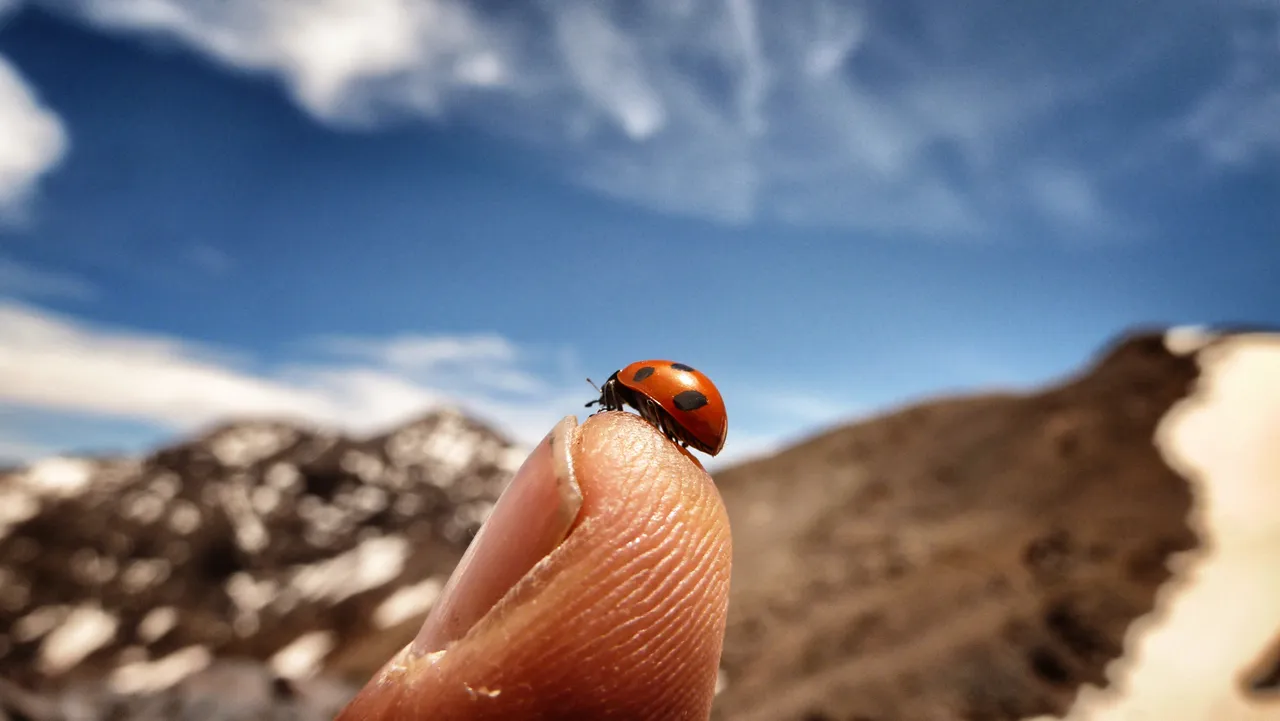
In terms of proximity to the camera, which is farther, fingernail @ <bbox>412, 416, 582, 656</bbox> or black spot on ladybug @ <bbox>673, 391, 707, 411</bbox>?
black spot on ladybug @ <bbox>673, 391, 707, 411</bbox>

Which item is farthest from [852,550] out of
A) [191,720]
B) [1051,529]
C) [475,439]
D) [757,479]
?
[475,439]

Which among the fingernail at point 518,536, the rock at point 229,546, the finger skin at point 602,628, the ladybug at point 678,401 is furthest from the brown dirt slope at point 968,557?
the rock at point 229,546

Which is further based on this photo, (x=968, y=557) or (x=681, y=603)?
(x=968, y=557)

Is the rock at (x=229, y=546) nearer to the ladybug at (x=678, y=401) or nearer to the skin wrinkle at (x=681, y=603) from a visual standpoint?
the ladybug at (x=678, y=401)

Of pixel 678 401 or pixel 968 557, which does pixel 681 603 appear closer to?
pixel 678 401

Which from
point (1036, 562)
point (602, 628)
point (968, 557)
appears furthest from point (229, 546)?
point (602, 628)

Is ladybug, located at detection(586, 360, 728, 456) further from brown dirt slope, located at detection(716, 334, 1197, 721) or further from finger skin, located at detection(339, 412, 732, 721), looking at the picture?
brown dirt slope, located at detection(716, 334, 1197, 721)

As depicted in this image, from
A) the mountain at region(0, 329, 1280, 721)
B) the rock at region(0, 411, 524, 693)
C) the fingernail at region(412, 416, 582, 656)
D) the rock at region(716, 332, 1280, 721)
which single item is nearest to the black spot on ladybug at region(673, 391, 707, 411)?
the fingernail at region(412, 416, 582, 656)

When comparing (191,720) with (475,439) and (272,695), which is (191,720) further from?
(475,439)
